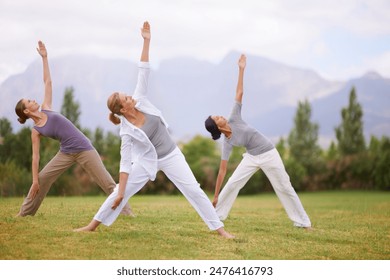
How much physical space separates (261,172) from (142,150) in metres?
15.3

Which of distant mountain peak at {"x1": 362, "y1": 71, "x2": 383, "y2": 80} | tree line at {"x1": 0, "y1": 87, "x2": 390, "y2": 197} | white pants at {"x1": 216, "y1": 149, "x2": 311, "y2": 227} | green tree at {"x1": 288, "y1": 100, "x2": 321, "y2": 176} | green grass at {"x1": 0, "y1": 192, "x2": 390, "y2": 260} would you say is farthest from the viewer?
distant mountain peak at {"x1": 362, "y1": 71, "x2": 383, "y2": 80}

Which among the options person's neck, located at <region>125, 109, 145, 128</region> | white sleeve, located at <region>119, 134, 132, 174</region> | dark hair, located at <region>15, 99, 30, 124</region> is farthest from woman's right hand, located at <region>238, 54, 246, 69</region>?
dark hair, located at <region>15, 99, 30, 124</region>

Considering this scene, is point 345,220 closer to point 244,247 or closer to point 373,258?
point 373,258

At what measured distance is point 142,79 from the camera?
6.46 metres

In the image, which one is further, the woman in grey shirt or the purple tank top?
the woman in grey shirt

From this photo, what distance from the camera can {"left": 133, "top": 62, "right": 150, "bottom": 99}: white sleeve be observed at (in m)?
6.44

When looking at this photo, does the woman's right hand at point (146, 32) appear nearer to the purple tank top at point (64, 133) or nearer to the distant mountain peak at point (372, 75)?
the purple tank top at point (64, 133)

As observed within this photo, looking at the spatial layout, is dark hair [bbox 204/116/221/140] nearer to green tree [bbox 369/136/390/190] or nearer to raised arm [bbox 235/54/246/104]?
raised arm [bbox 235/54/246/104]

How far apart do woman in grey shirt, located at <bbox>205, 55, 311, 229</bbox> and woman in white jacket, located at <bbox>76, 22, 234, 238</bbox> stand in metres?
1.14

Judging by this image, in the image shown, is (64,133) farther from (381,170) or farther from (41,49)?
(381,170)

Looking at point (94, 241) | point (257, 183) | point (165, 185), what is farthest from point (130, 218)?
point (257, 183)

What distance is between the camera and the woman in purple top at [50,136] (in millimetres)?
7605

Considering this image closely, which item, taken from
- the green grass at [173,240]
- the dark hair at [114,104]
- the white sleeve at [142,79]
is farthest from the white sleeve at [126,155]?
the green grass at [173,240]

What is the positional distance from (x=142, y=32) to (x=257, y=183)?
50.6 ft
